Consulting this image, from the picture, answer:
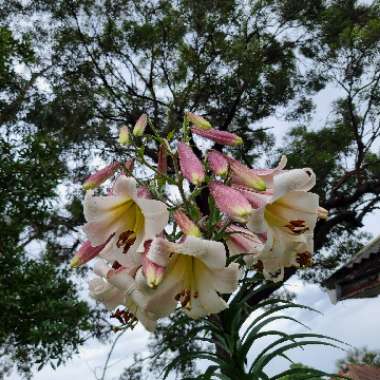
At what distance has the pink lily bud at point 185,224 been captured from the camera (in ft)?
2.81

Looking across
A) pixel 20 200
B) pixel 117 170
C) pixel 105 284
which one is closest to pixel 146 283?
pixel 105 284

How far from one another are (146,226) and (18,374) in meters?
6.94

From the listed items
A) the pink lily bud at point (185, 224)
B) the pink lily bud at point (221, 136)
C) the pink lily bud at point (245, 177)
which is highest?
the pink lily bud at point (221, 136)

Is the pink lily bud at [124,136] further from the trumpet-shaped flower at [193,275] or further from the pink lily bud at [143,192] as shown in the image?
the trumpet-shaped flower at [193,275]

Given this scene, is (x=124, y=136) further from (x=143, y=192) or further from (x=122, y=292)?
(x=122, y=292)

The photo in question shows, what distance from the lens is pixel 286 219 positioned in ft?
3.11

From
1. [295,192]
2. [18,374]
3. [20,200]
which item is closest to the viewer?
[295,192]

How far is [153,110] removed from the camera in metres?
8.23

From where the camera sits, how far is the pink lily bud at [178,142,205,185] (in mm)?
916

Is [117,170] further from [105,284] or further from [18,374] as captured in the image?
[18,374]

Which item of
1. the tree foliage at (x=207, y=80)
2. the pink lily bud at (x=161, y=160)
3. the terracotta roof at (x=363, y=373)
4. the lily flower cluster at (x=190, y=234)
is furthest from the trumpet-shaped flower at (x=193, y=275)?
the tree foliage at (x=207, y=80)

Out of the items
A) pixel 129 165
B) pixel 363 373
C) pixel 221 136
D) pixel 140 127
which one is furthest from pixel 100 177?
pixel 363 373

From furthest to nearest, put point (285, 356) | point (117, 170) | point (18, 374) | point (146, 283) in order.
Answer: point (18, 374), point (285, 356), point (117, 170), point (146, 283)

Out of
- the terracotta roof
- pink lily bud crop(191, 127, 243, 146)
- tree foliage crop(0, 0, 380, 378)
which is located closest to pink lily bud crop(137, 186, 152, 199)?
pink lily bud crop(191, 127, 243, 146)
